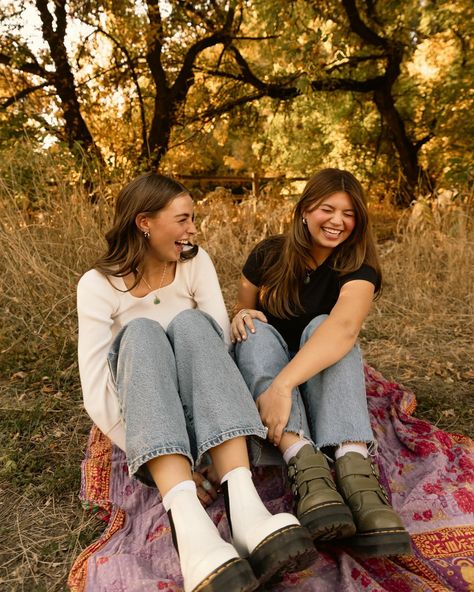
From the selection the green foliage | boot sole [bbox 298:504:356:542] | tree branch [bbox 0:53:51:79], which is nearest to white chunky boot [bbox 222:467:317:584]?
boot sole [bbox 298:504:356:542]

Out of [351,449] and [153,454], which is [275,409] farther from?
[153,454]

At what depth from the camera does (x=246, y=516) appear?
138 centimetres

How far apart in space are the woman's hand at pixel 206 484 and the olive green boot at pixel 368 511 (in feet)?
1.33

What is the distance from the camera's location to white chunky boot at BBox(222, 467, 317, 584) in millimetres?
1229

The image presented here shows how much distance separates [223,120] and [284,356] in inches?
261

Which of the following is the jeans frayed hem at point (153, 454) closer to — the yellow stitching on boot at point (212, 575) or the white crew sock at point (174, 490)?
the white crew sock at point (174, 490)

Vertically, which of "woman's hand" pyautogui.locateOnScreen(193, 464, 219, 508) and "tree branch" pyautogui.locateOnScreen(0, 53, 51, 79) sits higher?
"tree branch" pyautogui.locateOnScreen(0, 53, 51, 79)

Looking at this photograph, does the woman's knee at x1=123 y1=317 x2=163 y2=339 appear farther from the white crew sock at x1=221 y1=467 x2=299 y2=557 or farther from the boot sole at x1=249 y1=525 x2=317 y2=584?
the boot sole at x1=249 y1=525 x2=317 y2=584

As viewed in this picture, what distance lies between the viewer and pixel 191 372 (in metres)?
1.63

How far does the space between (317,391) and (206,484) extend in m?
0.50

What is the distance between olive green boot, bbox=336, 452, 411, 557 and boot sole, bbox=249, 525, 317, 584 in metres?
0.22

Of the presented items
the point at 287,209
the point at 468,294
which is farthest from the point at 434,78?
the point at 468,294

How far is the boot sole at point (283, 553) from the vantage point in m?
1.22

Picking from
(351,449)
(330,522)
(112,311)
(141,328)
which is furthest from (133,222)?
(330,522)
